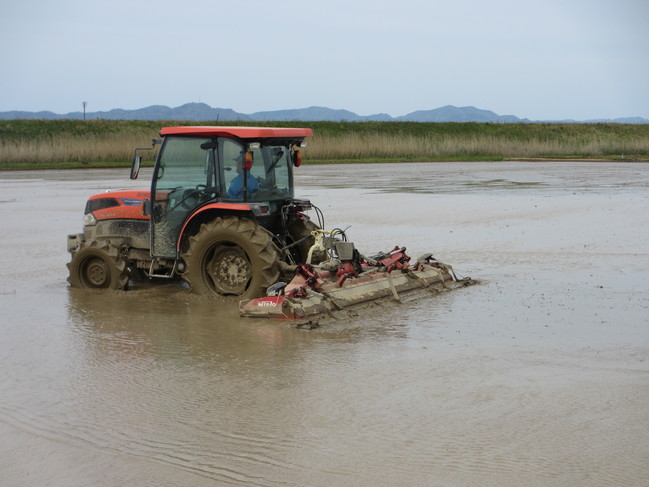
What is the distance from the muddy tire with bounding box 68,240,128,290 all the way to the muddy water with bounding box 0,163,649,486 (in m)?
0.23

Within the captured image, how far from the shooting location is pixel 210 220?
10.1m

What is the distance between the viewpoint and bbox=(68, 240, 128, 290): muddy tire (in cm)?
1068

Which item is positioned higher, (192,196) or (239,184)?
(239,184)

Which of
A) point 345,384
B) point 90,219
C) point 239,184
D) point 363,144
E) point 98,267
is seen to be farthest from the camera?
point 363,144

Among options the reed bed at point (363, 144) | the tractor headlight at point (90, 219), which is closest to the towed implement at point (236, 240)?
the tractor headlight at point (90, 219)

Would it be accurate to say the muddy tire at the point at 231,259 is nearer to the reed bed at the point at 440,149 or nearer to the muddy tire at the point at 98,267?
the muddy tire at the point at 98,267

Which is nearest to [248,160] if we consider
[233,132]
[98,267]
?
[233,132]

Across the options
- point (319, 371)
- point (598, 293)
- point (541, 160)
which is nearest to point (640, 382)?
point (319, 371)

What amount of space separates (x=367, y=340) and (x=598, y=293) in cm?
346

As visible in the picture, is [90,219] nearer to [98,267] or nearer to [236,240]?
[98,267]

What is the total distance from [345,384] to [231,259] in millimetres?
3623

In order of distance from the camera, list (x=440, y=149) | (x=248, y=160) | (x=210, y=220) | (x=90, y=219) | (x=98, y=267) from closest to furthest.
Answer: (x=248, y=160)
(x=210, y=220)
(x=98, y=267)
(x=90, y=219)
(x=440, y=149)

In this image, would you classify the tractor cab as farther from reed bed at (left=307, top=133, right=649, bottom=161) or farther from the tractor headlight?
reed bed at (left=307, top=133, right=649, bottom=161)

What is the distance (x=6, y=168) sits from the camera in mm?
37875
